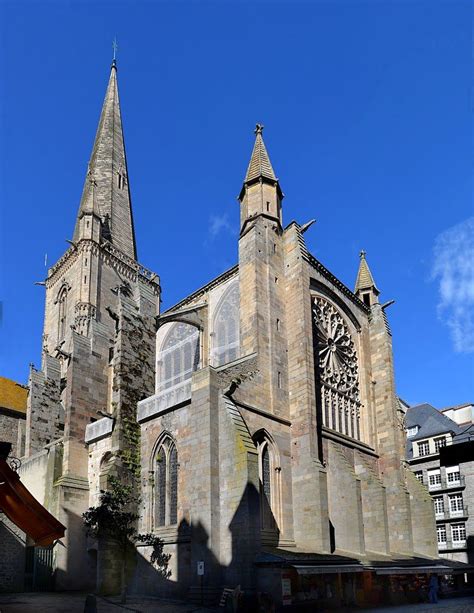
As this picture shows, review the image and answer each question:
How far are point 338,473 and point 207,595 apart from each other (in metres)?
8.28

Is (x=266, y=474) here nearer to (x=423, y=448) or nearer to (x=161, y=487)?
(x=161, y=487)

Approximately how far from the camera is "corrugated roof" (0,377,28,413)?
37.3 meters

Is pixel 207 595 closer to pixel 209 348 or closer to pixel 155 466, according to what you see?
pixel 155 466

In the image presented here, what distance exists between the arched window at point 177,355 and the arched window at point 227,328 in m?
1.41

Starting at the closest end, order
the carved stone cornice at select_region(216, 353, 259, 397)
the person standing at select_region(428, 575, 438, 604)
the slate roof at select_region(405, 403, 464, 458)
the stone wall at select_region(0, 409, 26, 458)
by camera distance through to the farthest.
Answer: the carved stone cornice at select_region(216, 353, 259, 397)
the person standing at select_region(428, 575, 438, 604)
the stone wall at select_region(0, 409, 26, 458)
the slate roof at select_region(405, 403, 464, 458)

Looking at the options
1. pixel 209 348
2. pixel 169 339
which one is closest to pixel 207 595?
Result: pixel 209 348

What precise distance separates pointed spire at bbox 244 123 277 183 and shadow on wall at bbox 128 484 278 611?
48.1 ft

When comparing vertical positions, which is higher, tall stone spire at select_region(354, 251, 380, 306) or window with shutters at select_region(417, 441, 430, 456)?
tall stone spire at select_region(354, 251, 380, 306)

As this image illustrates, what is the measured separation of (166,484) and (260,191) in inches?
516

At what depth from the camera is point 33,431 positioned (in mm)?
31062

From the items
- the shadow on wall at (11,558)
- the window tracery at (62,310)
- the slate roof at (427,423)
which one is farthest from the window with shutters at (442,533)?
the window tracery at (62,310)

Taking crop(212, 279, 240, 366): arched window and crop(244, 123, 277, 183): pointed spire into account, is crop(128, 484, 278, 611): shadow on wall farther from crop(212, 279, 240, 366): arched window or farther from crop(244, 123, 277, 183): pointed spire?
crop(244, 123, 277, 183): pointed spire

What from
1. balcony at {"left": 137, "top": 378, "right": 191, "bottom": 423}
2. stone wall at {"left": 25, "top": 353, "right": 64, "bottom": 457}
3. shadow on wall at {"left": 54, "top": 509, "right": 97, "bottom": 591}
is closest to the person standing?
balcony at {"left": 137, "top": 378, "right": 191, "bottom": 423}

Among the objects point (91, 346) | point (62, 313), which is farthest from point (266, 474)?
point (62, 313)
